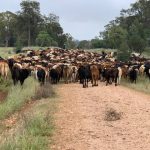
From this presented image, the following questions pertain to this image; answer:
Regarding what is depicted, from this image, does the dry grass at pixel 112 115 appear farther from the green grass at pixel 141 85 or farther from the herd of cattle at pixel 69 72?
the herd of cattle at pixel 69 72

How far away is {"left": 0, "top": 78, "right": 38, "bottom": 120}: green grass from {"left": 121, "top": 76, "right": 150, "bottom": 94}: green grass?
5.58 meters

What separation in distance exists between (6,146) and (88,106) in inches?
315

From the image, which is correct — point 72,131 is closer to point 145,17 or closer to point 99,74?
point 99,74

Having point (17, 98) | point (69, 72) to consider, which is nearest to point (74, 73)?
point (69, 72)

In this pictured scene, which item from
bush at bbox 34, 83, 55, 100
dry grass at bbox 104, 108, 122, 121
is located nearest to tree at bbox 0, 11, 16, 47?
bush at bbox 34, 83, 55, 100

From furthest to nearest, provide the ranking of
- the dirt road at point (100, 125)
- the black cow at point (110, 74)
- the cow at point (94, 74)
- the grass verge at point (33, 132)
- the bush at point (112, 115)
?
the black cow at point (110, 74) < the cow at point (94, 74) < the bush at point (112, 115) < the dirt road at point (100, 125) < the grass verge at point (33, 132)

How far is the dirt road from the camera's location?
40.9 ft

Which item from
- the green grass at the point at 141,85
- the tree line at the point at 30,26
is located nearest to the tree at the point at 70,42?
the tree line at the point at 30,26

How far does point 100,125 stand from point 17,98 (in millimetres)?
6653

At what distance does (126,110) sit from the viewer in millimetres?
17562

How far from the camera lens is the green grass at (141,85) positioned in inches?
1088

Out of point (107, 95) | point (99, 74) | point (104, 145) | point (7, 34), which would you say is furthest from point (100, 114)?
point (7, 34)

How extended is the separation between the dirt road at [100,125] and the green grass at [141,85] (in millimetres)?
5972

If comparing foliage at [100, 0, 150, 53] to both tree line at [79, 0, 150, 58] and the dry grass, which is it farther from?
the dry grass
